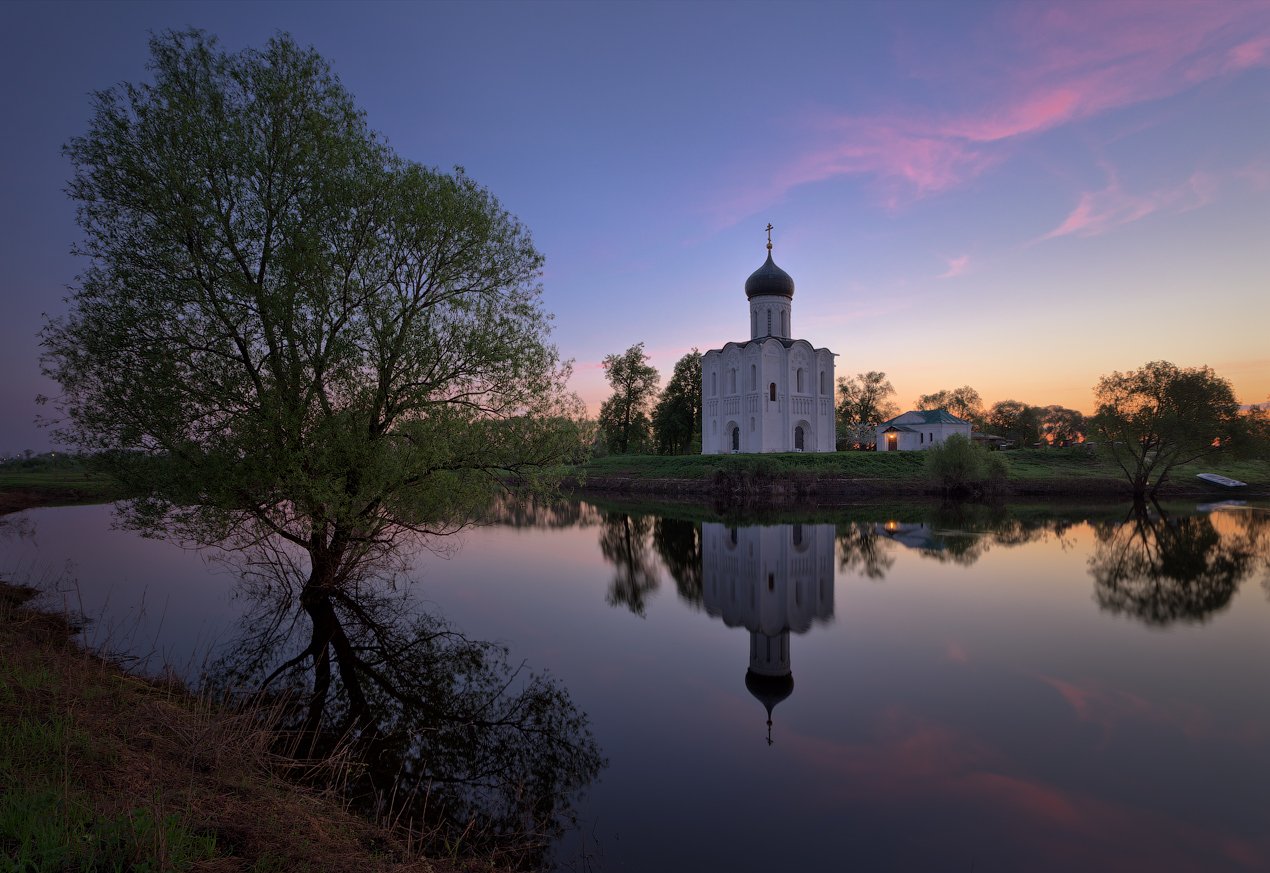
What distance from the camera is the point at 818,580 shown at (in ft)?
56.9

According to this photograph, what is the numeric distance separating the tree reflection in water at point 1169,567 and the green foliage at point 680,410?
130 feet

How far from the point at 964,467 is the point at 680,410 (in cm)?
2912

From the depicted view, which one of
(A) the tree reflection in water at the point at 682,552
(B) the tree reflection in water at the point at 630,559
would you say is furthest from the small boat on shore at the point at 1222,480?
(B) the tree reflection in water at the point at 630,559

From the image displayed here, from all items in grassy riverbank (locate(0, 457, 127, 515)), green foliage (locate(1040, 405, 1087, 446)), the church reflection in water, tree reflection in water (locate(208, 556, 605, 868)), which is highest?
green foliage (locate(1040, 405, 1087, 446))

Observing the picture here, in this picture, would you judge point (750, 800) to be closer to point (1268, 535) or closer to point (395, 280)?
point (395, 280)

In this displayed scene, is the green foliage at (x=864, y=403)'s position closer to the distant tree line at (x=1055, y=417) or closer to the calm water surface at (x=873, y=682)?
the distant tree line at (x=1055, y=417)

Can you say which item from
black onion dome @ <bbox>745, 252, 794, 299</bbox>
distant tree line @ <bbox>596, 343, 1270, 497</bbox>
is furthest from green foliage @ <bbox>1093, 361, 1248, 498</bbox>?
black onion dome @ <bbox>745, 252, 794, 299</bbox>

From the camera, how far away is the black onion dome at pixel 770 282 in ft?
191

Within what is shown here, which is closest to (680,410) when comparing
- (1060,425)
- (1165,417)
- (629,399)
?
(629,399)

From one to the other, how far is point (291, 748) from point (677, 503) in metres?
37.0

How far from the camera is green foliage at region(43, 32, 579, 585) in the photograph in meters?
11.5

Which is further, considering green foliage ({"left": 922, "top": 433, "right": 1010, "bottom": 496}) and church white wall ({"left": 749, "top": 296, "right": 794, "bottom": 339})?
church white wall ({"left": 749, "top": 296, "right": 794, "bottom": 339})

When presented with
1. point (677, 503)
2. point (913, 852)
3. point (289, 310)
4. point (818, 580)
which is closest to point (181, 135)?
point (289, 310)

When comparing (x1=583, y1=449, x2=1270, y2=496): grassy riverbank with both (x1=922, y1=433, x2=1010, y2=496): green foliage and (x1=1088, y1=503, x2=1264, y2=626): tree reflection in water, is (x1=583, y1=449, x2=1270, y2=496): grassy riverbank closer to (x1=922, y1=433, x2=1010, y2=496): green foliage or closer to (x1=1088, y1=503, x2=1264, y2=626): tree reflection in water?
(x1=922, y1=433, x2=1010, y2=496): green foliage
